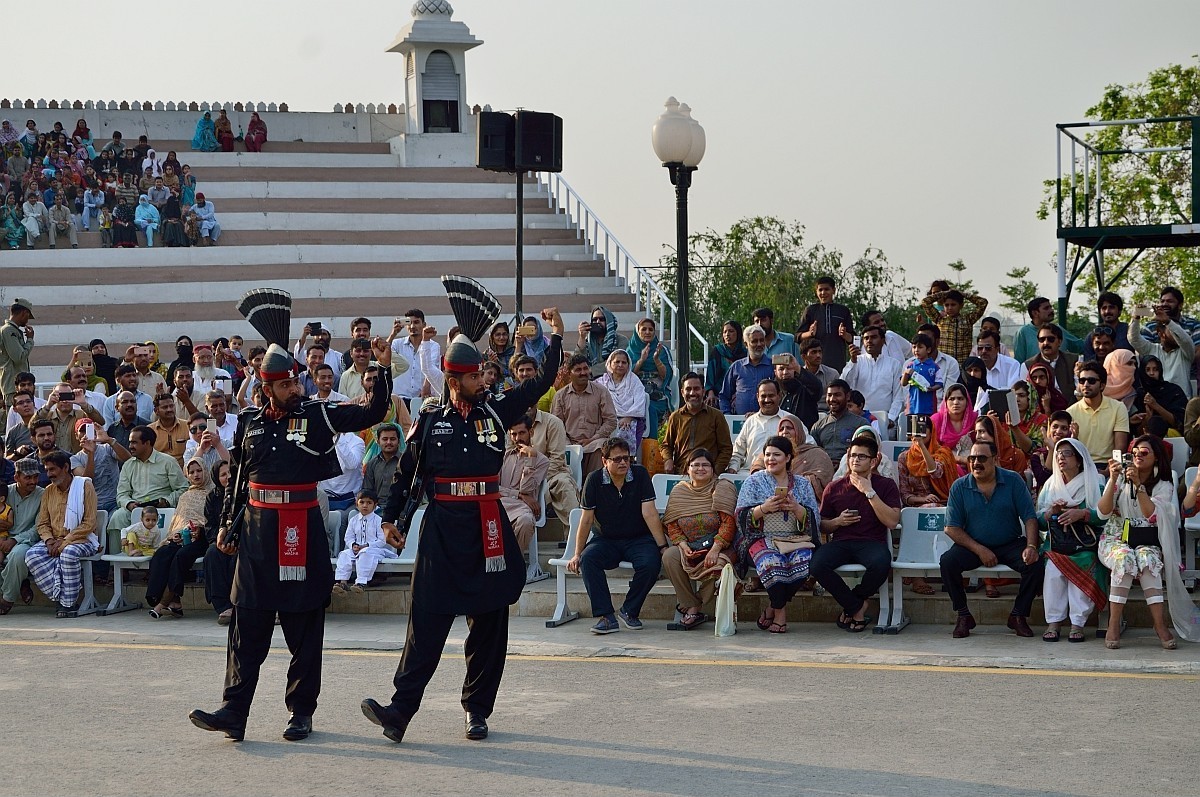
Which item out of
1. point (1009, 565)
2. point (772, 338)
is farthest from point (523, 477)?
point (1009, 565)

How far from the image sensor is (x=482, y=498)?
788cm

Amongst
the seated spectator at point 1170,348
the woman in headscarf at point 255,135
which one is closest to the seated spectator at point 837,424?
the seated spectator at point 1170,348

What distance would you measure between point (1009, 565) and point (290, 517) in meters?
5.08

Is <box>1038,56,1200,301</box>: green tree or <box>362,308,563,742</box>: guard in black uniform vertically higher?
<box>1038,56,1200,301</box>: green tree

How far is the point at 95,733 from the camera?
26.1 feet

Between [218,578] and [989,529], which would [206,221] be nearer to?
[218,578]

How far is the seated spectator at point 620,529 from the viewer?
11.1m

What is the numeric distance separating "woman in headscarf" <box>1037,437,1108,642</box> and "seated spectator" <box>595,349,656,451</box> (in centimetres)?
453

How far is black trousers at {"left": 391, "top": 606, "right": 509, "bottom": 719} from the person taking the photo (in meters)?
7.69

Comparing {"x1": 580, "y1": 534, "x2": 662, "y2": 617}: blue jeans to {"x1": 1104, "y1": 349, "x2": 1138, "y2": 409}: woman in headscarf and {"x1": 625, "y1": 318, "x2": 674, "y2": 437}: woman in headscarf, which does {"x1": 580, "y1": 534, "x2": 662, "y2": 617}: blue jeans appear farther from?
{"x1": 1104, "y1": 349, "x2": 1138, "y2": 409}: woman in headscarf

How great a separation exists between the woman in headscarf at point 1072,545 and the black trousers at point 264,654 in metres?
4.85

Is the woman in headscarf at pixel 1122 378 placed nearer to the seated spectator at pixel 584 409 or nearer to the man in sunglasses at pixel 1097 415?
the man in sunglasses at pixel 1097 415

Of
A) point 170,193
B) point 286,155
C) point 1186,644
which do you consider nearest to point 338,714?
point 1186,644

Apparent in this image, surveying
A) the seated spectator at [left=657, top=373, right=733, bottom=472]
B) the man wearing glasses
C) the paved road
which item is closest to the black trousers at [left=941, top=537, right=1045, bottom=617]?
the man wearing glasses
